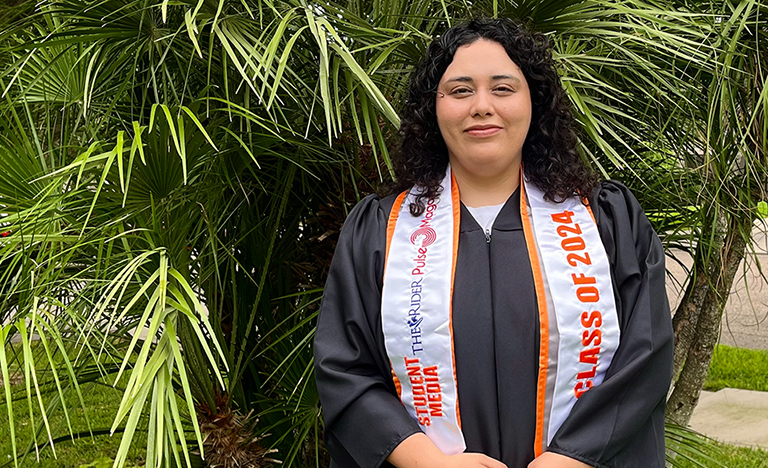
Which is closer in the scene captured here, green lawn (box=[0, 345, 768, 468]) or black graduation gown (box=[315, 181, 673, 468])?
black graduation gown (box=[315, 181, 673, 468])

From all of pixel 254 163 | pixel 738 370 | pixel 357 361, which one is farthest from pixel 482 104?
pixel 738 370

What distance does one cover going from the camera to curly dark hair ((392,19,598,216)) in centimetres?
190

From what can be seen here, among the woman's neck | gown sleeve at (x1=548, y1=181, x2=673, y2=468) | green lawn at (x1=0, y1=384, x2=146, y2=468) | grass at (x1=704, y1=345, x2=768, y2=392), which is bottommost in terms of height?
grass at (x1=704, y1=345, x2=768, y2=392)

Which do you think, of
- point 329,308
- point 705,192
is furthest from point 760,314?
point 329,308

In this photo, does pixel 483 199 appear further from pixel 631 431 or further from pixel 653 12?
pixel 653 12

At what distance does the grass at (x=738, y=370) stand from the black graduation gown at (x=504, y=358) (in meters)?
3.66

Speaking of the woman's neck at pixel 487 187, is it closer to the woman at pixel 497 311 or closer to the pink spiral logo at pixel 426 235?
the woman at pixel 497 311

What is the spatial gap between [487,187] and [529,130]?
193 millimetres

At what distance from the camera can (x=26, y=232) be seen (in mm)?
2016

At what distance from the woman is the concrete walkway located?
2.79 meters

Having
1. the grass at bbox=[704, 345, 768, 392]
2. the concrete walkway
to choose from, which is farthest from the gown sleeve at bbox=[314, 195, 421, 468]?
the grass at bbox=[704, 345, 768, 392]

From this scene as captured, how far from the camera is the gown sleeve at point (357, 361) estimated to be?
70.2 inches

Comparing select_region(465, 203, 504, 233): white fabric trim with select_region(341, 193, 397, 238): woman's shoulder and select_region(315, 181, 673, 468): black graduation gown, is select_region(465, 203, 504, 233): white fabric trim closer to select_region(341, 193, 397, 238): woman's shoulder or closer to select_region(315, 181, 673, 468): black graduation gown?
select_region(315, 181, 673, 468): black graduation gown

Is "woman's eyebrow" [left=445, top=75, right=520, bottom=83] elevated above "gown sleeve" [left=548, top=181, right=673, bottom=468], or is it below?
above
